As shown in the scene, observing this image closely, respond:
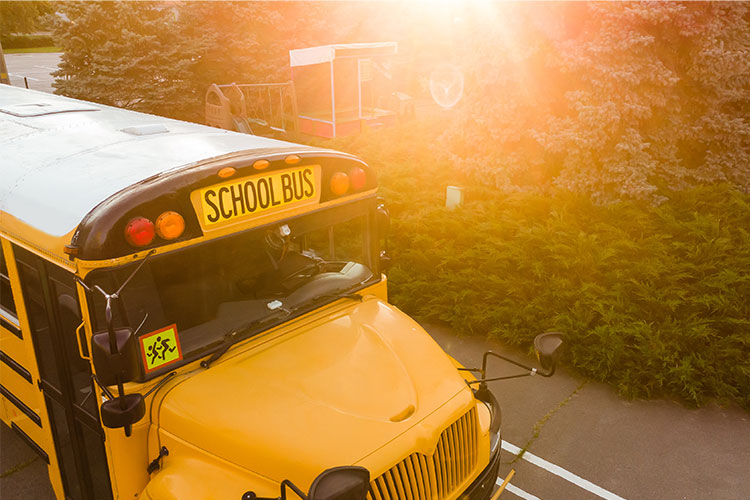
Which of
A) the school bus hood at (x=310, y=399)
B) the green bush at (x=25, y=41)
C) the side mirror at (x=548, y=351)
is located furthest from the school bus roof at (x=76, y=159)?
the green bush at (x=25, y=41)

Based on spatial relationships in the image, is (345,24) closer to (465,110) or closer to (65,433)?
(465,110)

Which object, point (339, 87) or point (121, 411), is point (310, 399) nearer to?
point (121, 411)

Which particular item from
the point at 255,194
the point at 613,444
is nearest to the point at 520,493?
the point at 613,444

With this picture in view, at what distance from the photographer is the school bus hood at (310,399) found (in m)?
2.51

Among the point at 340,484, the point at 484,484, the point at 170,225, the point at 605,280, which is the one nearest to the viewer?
the point at 340,484

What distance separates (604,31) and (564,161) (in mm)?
1909

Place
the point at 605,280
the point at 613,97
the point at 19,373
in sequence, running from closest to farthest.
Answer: the point at 19,373 < the point at 605,280 < the point at 613,97

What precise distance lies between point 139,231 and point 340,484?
141 centimetres

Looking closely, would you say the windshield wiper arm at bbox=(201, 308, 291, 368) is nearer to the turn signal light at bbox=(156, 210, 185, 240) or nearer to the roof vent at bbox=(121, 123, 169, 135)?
the turn signal light at bbox=(156, 210, 185, 240)

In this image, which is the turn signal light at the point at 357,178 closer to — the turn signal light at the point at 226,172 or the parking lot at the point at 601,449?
the turn signal light at the point at 226,172

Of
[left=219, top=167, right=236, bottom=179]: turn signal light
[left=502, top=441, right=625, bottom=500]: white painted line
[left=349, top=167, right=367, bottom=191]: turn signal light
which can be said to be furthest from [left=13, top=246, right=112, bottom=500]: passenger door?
[left=502, top=441, right=625, bottom=500]: white painted line

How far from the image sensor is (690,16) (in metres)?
7.66

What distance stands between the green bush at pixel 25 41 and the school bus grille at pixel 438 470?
159 feet

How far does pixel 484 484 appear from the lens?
3049 mm
